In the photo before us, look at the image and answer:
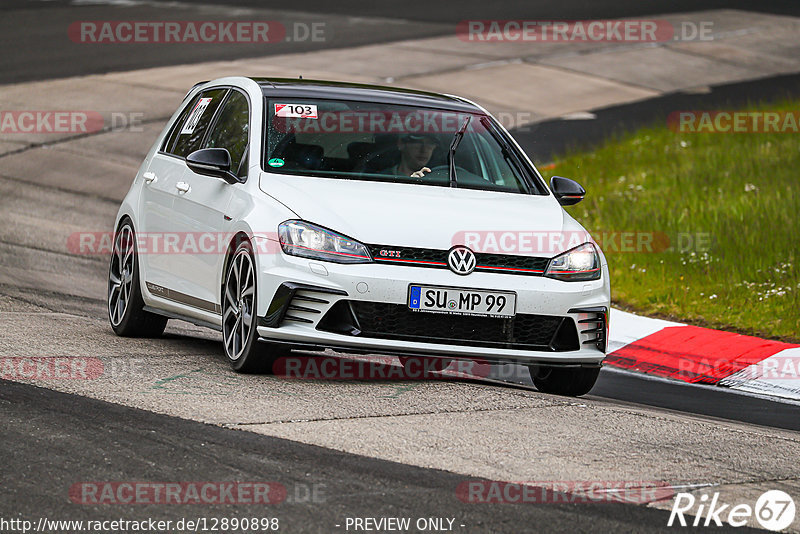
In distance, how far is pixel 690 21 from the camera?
30.7 meters

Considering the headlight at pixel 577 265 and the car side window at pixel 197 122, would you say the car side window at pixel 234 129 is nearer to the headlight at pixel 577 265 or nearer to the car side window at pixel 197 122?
the car side window at pixel 197 122

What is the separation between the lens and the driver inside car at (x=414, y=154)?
8.32 m

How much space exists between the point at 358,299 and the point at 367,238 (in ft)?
1.07

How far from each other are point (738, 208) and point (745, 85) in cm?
1122

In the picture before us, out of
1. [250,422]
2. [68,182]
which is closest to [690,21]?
[68,182]

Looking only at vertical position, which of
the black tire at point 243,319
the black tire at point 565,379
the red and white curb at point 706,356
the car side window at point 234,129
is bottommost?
the red and white curb at point 706,356

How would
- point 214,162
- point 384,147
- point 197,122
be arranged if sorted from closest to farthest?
point 214,162, point 384,147, point 197,122

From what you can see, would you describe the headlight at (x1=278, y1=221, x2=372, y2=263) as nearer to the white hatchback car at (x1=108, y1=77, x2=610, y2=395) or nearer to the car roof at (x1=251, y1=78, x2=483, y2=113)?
the white hatchback car at (x1=108, y1=77, x2=610, y2=395)

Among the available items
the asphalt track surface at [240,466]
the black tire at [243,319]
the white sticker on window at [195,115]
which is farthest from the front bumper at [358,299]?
the white sticker on window at [195,115]

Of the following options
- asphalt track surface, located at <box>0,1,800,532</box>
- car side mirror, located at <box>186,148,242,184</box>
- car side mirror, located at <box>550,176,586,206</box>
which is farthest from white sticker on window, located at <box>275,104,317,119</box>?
asphalt track surface, located at <box>0,1,800,532</box>

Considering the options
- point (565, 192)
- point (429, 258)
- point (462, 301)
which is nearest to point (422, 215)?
point (429, 258)

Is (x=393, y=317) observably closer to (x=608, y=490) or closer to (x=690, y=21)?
(x=608, y=490)

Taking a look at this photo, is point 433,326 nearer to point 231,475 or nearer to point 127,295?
point 231,475

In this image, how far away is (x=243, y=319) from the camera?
7.68 metres
